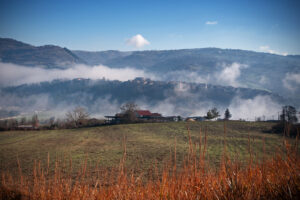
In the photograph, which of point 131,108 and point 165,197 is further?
point 131,108

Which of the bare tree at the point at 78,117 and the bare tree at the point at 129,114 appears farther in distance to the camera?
the bare tree at the point at 78,117

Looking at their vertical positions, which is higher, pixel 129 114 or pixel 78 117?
pixel 129 114

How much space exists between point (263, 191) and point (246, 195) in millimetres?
450

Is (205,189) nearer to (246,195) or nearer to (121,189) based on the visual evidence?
(246,195)

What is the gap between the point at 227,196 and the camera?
120 inches

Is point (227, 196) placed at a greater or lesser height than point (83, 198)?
Result: greater

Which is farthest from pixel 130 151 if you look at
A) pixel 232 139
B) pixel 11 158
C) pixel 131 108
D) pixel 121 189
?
pixel 131 108

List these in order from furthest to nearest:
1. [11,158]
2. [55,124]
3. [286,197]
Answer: [55,124] → [11,158] → [286,197]

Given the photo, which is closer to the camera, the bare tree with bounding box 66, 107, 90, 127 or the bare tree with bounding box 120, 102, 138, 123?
the bare tree with bounding box 120, 102, 138, 123

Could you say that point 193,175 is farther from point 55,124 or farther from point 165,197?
point 55,124

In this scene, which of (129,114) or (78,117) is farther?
(78,117)

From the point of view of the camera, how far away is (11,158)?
30.0 metres

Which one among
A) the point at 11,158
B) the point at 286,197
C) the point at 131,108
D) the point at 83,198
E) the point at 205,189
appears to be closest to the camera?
the point at 286,197

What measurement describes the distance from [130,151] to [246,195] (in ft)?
103
